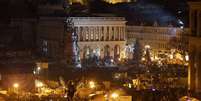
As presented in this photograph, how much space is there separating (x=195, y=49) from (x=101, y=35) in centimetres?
2934

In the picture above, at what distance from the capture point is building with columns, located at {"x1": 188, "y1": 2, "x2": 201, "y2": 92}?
2294 centimetres

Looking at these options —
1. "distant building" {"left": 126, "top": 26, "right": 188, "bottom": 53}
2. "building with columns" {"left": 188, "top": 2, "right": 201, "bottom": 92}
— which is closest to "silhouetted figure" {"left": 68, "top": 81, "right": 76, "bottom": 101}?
"building with columns" {"left": 188, "top": 2, "right": 201, "bottom": 92}

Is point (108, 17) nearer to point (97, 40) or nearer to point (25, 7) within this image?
point (97, 40)

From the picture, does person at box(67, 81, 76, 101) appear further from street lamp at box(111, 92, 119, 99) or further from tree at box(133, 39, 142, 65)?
tree at box(133, 39, 142, 65)

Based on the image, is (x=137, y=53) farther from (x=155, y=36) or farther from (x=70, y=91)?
(x=70, y=91)

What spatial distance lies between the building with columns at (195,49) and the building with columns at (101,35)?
2665cm

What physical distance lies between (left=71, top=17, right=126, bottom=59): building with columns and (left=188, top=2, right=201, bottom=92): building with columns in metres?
26.6

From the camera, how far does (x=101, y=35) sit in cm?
5228

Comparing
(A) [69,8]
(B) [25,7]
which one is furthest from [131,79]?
(B) [25,7]

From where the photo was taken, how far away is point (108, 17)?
5309cm

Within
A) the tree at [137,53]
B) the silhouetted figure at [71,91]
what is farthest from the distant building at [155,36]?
the silhouetted figure at [71,91]

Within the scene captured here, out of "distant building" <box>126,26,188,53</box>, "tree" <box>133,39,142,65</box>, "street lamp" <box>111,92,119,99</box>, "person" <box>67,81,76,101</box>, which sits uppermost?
"person" <box>67,81,76,101</box>

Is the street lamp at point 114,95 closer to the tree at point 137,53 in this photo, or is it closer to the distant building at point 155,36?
the tree at point 137,53

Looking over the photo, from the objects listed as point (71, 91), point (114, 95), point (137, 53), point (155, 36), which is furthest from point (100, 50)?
point (71, 91)
